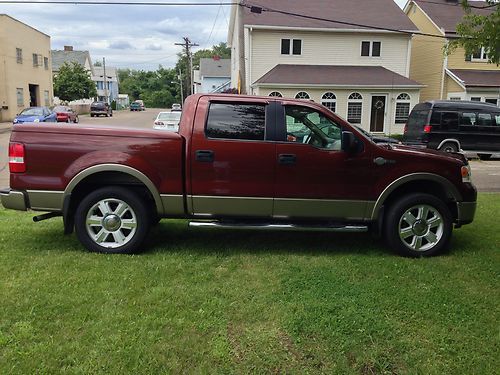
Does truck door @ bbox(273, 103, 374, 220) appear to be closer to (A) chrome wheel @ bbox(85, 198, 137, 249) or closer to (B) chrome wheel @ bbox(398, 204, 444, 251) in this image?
(B) chrome wheel @ bbox(398, 204, 444, 251)

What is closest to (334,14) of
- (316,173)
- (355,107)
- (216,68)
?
(355,107)

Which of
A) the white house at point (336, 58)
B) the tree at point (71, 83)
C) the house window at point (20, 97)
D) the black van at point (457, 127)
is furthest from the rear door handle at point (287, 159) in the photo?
the tree at point (71, 83)

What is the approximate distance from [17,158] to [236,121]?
238cm

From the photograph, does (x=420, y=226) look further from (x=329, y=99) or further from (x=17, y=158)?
(x=329, y=99)

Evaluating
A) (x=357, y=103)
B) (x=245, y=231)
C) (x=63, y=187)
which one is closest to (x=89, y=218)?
(x=63, y=187)

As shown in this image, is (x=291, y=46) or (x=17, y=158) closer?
(x=17, y=158)

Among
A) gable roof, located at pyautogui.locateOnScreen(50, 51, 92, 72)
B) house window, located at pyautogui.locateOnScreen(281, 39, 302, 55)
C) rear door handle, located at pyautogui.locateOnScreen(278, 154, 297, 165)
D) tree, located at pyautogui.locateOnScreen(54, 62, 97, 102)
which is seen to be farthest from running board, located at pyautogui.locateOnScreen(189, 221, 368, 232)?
gable roof, located at pyautogui.locateOnScreen(50, 51, 92, 72)

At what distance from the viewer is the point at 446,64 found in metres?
29.1

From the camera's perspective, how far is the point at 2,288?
4199 mm

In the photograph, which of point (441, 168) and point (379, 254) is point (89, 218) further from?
point (441, 168)

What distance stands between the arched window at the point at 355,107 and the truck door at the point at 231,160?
74.4 feet

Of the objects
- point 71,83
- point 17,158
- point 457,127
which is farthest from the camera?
point 71,83

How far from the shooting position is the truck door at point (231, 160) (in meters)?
5.14

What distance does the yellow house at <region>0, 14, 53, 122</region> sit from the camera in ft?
116
